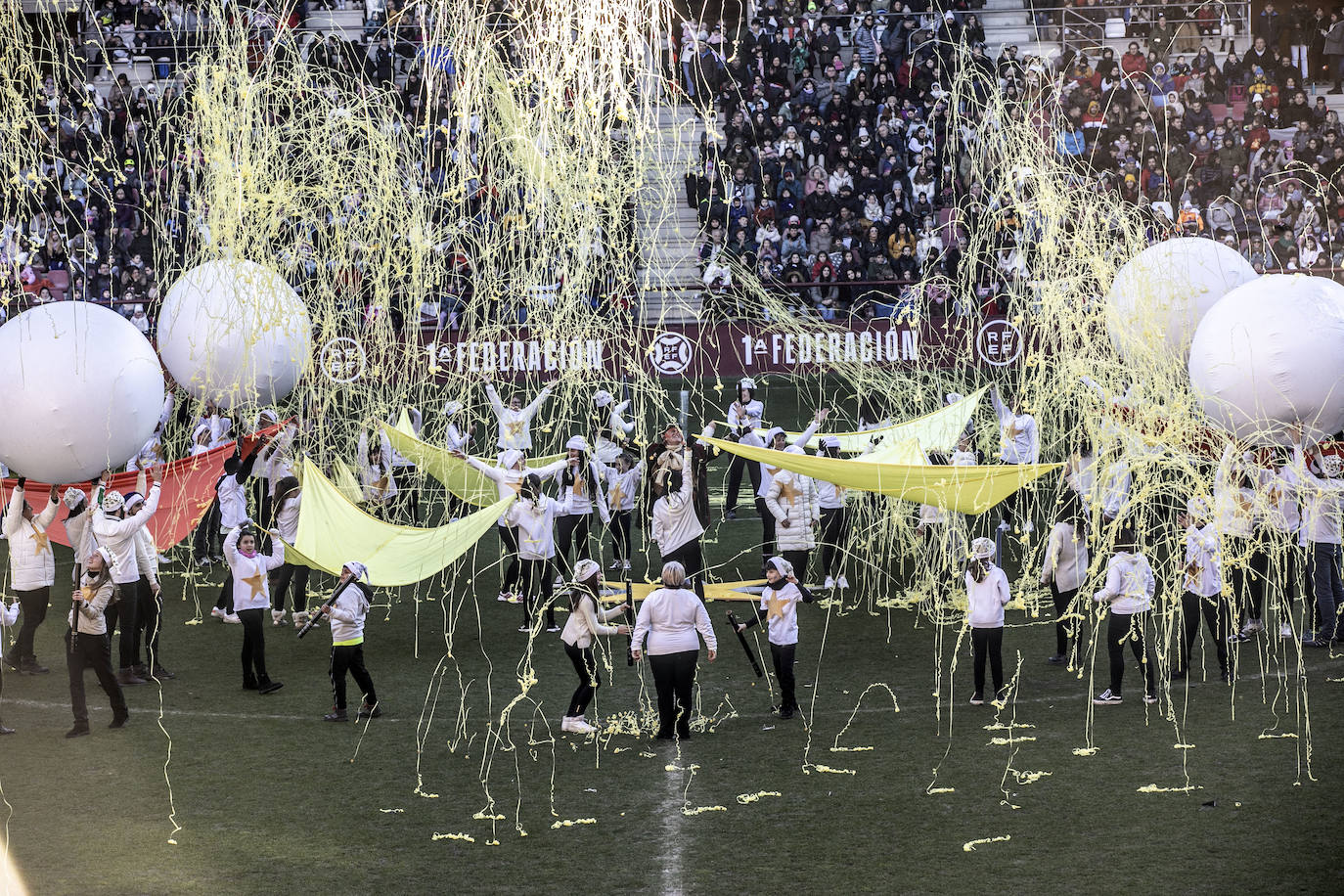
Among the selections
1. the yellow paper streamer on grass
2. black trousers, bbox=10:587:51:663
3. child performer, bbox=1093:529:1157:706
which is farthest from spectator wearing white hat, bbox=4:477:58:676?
child performer, bbox=1093:529:1157:706

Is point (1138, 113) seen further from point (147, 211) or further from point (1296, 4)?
point (147, 211)

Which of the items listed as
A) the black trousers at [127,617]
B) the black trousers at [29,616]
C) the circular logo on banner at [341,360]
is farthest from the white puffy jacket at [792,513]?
the black trousers at [29,616]

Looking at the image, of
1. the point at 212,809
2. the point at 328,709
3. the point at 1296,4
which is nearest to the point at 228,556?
the point at 328,709

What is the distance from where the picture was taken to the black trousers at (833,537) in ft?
50.7

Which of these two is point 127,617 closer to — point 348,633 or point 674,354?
point 348,633

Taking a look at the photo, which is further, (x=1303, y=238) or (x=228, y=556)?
(x=1303, y=238)

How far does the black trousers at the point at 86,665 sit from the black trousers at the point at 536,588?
3836 millimetres

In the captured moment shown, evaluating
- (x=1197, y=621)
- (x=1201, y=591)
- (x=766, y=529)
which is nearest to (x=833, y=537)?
(x=766, y=529)

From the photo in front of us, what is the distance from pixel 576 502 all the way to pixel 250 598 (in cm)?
419

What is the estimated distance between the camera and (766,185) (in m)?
24.5

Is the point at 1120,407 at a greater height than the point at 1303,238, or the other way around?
the point at 1303,238

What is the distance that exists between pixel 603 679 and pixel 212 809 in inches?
148

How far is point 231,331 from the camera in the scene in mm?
14570

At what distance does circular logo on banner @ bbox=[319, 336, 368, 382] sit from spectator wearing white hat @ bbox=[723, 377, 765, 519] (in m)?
4.20
